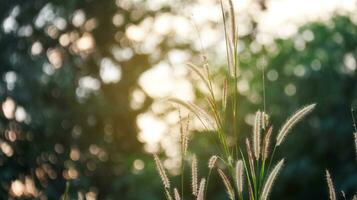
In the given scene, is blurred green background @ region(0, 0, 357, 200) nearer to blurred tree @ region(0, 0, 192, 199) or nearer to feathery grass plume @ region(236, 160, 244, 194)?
blurred tree @ region(0, 0, 192, 199)

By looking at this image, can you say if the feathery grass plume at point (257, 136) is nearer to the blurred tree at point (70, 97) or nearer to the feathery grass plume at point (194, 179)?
the feathery grass plume at point (194, 179)

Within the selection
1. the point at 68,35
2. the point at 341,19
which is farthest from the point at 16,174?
the point at 341,19

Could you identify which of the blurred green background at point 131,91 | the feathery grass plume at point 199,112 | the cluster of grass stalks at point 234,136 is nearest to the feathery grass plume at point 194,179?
the cluster of grass stalks at point 234,136

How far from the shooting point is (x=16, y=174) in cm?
999

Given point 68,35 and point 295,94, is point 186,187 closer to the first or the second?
point 295,94

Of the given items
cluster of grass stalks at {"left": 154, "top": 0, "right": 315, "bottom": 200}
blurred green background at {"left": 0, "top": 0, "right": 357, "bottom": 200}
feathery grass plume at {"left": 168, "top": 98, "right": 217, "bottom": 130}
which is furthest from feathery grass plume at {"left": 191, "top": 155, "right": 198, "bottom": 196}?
blurred green background at {"left": 0, "top": 0, "right": 357, "bottom": 200}

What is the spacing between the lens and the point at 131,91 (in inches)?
559

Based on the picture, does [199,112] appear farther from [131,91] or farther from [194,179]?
[131,91]

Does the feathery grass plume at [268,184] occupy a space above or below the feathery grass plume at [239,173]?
below

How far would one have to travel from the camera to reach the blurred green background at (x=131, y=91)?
10336 millimetres

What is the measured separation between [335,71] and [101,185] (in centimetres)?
495

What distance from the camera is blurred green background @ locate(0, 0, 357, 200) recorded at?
1034cm

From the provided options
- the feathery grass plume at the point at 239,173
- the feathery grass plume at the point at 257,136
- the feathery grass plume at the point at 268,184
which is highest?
the feathery grass plume at the point at 257,136

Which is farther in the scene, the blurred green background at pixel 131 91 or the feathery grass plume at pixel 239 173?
the blurred green background at pixel 131 91
